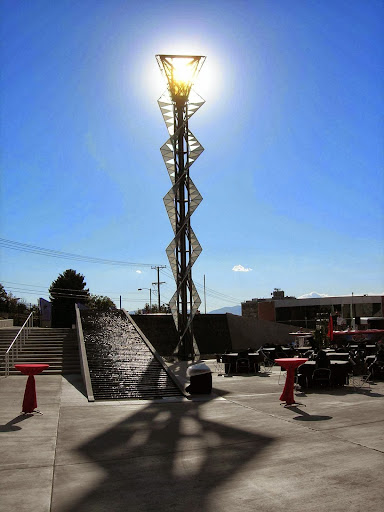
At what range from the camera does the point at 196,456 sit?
7.22 metres

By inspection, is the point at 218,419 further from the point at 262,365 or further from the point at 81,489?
the point at 262,365

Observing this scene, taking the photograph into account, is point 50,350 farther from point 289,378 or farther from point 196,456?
point 196,456

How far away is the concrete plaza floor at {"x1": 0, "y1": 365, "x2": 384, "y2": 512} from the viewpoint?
5348 mm

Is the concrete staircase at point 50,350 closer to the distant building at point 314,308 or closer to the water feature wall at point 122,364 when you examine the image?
the water feature wall at point 122,364

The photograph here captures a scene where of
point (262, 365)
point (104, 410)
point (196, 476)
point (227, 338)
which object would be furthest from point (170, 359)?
point (196, 476)

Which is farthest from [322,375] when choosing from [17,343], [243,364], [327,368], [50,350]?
[17,343]

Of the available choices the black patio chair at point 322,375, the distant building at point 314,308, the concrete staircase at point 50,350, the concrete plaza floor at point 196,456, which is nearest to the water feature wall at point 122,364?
the concrete staircase at point 50,350

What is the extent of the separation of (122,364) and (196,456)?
1027 centimetres

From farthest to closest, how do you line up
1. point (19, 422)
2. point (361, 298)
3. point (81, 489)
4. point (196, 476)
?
point (361, 298)
point (19, 422)
point (196, 476)
point (81, 489)

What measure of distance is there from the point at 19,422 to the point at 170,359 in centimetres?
1664

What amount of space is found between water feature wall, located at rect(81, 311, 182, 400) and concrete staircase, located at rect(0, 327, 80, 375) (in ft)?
3.01

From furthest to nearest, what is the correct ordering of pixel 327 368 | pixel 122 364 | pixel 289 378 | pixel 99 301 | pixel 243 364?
pixel 99 301, pixel 243 364, pixel 122 364, pixel 327 368, pixel 289 378

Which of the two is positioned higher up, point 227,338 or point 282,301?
point 282,301

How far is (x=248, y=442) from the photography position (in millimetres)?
7977
